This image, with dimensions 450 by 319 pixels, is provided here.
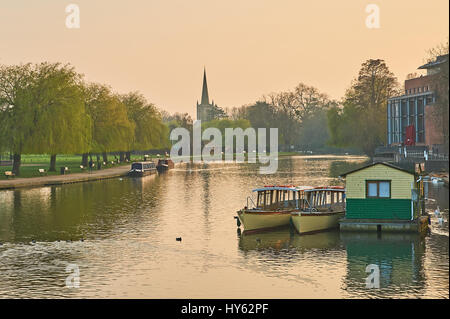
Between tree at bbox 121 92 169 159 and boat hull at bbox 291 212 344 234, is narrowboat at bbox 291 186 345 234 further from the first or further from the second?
tree at bbox 121 92 169 159

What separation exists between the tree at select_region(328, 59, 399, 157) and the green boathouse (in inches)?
4000

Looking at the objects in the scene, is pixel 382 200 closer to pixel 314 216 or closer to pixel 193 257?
pixel 314 216

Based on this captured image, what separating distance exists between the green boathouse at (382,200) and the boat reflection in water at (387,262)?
0.64 metres

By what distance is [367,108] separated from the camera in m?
142

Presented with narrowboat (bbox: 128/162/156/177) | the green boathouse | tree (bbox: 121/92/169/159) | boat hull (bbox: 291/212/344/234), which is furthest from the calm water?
tree (bbox: 121/92/169/159)

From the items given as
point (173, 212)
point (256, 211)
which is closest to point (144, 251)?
point (256, 211)

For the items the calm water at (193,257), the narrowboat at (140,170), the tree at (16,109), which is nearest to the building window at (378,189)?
the calm water at (193,257)

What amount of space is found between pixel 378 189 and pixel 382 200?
2.36 ft

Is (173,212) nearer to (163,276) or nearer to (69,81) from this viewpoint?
(163,276)

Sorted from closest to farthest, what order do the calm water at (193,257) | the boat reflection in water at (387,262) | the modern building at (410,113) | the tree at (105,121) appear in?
the boat reflection in water at (387,262), the calm water at (193,257), the tree at (105,121), the modern building at (410,113)

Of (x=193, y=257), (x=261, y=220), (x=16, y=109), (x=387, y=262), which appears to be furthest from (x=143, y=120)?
(x=387, y=262)

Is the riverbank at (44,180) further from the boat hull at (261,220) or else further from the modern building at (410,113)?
the modern building at (410,113)

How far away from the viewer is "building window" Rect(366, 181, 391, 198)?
1500 inches

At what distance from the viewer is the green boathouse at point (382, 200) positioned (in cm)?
3766
